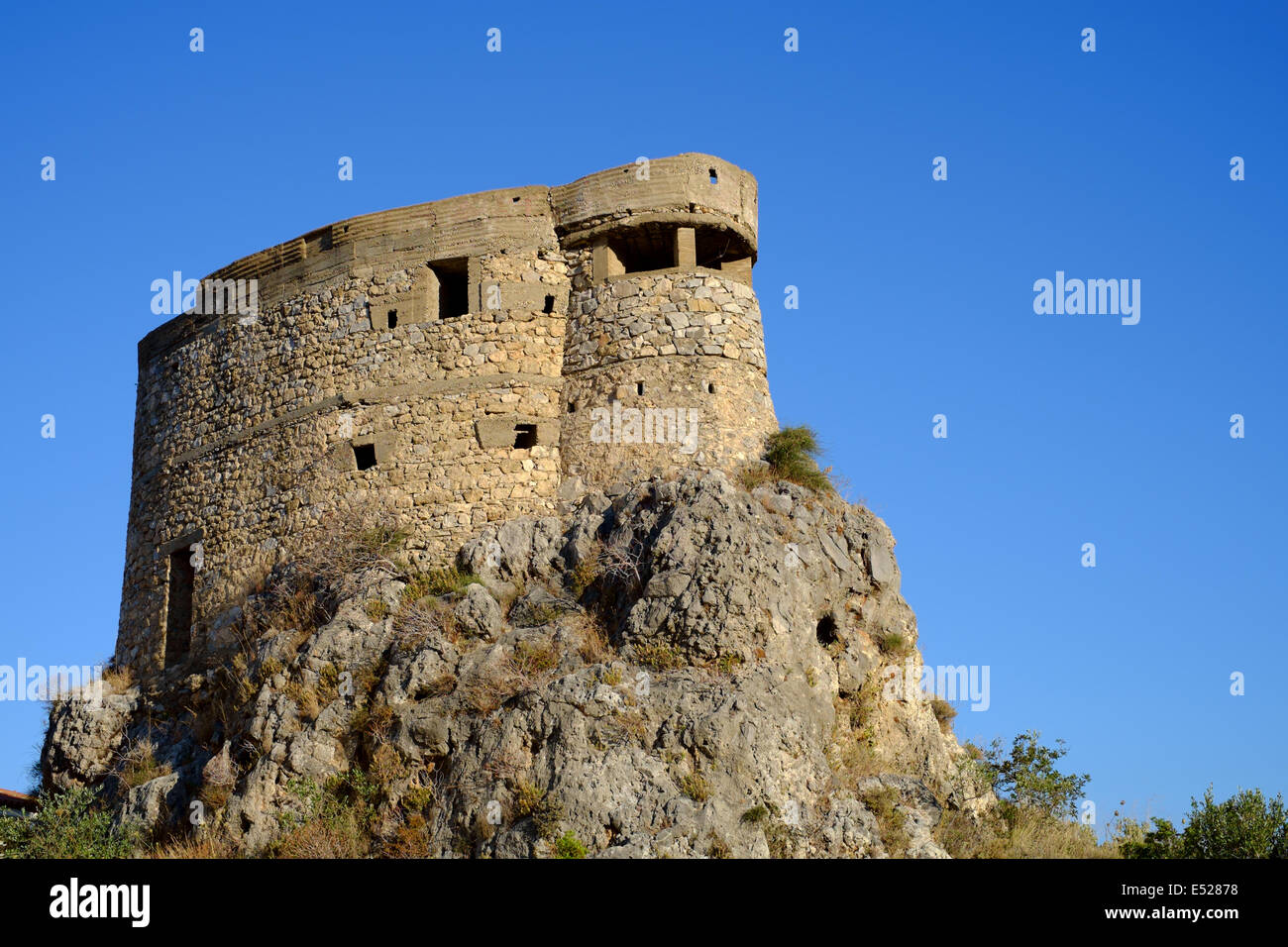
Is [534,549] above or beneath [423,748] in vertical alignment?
above

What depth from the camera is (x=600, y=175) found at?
20141 millimetres

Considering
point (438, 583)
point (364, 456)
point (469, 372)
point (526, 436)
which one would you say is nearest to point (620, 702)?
point (438, 583)

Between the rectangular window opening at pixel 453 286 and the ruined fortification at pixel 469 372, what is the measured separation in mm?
34

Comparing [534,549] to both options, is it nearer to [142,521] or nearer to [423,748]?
[423,748]

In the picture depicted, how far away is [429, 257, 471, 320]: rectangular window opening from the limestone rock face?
146 inches

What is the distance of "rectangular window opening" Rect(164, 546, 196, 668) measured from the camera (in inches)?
843

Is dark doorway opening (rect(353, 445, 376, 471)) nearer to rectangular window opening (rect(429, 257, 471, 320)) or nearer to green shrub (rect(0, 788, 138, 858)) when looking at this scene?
rectangular window opening (rect(429, 257, 471, 320))

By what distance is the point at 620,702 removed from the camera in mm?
15633

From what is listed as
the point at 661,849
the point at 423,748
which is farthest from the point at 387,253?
the point at 661,849

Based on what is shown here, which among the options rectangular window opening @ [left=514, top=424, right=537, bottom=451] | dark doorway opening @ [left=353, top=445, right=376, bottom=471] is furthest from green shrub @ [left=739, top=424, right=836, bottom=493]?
dark doorway opening @ [left=353, top=445, right=376, bottom=471]

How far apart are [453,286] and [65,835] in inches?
346

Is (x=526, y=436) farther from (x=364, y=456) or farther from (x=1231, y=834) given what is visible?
(x=1231, y=834)

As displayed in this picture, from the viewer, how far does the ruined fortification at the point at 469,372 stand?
18969 millimetres
